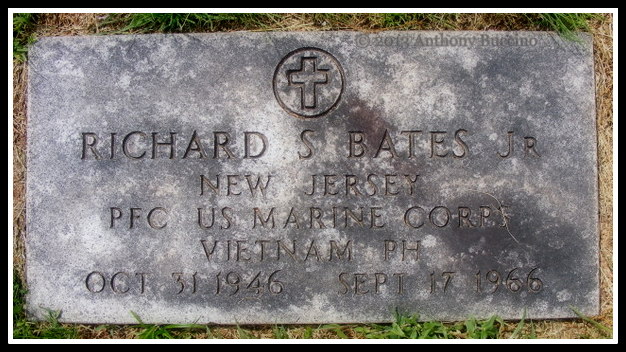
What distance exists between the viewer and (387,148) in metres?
2.21

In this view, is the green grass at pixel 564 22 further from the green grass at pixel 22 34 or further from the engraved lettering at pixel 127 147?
the green grass at pixel 22 34

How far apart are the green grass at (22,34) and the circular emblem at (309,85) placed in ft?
4.05

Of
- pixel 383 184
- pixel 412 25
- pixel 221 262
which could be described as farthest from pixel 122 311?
pixel 412 25

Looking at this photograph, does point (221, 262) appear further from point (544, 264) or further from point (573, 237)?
point (573, 237)

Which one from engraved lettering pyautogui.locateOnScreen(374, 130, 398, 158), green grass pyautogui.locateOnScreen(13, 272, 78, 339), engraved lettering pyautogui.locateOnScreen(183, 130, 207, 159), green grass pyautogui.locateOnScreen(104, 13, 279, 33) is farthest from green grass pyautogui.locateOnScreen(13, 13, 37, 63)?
engraved lettering pyautogui.locateOnScreen(374, 130, 398, 158)

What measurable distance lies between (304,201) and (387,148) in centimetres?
46

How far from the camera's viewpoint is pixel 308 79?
221 cm

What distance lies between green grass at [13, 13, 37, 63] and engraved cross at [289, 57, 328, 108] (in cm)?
130

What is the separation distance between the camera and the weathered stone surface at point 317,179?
220cm

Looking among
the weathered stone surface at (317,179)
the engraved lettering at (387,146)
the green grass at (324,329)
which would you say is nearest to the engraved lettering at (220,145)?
the weathered stone surface at (317,179)

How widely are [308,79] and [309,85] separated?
1.2 inches

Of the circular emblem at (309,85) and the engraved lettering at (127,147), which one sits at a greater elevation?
the circular emblem at (309,85)

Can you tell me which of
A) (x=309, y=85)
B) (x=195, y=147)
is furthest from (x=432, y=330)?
(x=195, y=147)

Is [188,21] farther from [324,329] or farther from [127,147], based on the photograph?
[324,329]
